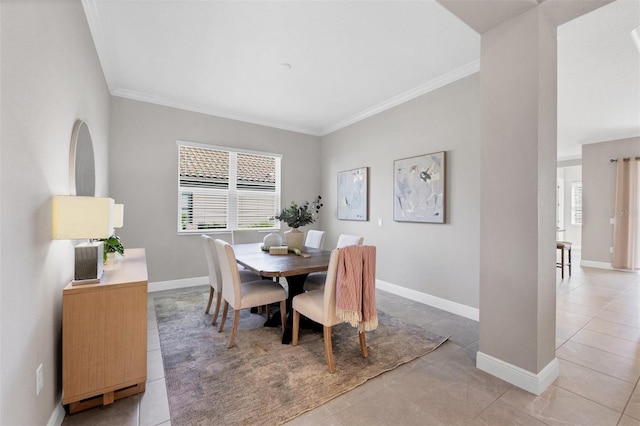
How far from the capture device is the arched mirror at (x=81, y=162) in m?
1.95

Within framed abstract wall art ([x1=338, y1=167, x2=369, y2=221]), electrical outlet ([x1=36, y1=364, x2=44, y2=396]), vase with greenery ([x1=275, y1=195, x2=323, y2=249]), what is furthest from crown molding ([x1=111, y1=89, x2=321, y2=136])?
electrical outlet ([x1=36, y1=364, x2=44, y2=396])

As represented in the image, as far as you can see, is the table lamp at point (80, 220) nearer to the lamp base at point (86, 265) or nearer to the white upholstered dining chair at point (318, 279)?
the lamp base at point (86, 265)

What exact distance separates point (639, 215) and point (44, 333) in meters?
8.91

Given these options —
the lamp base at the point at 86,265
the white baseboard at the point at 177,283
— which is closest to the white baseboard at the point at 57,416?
the lamp base at the point at 86,265

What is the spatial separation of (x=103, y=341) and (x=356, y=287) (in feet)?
5.52

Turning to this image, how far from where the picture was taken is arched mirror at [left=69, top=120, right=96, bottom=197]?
195 centimetres

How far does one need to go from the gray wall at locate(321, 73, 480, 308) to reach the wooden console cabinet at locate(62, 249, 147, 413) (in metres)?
3.13

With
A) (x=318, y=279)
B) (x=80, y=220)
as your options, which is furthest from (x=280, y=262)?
(x=80, y=220)

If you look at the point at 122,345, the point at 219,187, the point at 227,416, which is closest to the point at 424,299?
the point at 227,416

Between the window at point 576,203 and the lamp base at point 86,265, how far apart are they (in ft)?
39.1

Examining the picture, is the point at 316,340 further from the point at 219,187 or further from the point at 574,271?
the point at 574,271

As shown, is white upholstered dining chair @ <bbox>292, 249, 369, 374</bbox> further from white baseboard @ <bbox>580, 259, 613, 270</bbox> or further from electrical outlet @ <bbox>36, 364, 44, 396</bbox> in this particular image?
white baseboard @ <bbox>580, 259, 613, 270</bbox>

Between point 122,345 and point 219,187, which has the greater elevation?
point 219,187

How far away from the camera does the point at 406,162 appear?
3814 millimetres
